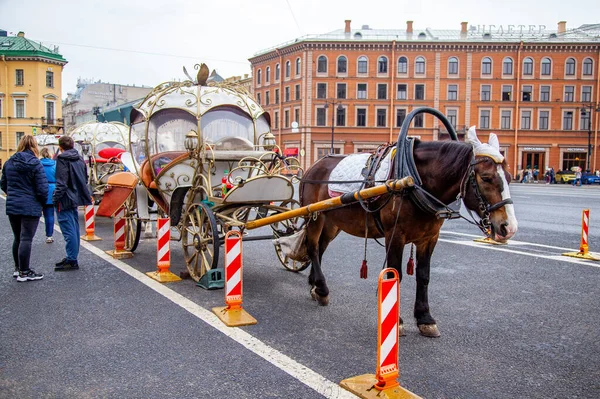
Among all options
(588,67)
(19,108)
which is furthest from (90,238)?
(19,108)

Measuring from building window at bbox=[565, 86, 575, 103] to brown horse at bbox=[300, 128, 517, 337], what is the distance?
202ft

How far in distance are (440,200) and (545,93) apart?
61143 millimetres

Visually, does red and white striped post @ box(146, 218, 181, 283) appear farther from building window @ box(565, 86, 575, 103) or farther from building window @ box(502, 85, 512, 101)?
building window @ box(565, 86, 575, 103)

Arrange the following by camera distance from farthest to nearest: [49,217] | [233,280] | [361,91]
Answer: [361,91], [49,217], [233,280]

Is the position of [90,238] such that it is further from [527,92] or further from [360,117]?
[527,92]

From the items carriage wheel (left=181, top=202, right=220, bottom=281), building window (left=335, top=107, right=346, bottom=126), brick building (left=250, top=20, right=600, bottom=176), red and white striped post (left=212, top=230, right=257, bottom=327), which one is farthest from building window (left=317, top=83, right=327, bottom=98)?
red and white striped post (left=212, top=230, right=257, bottom=327)

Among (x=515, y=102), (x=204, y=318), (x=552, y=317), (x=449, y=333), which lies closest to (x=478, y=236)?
(x=552, y=317)

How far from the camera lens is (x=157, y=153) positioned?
8727mm

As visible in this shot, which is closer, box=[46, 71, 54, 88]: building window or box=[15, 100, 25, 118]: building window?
box=[15, 100, 25, 118]: building window

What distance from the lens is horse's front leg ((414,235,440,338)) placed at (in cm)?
534

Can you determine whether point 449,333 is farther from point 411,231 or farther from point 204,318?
point 204,318

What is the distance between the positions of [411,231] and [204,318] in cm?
239

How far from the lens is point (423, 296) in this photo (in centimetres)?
541

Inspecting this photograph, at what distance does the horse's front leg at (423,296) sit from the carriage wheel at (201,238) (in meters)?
2.65
